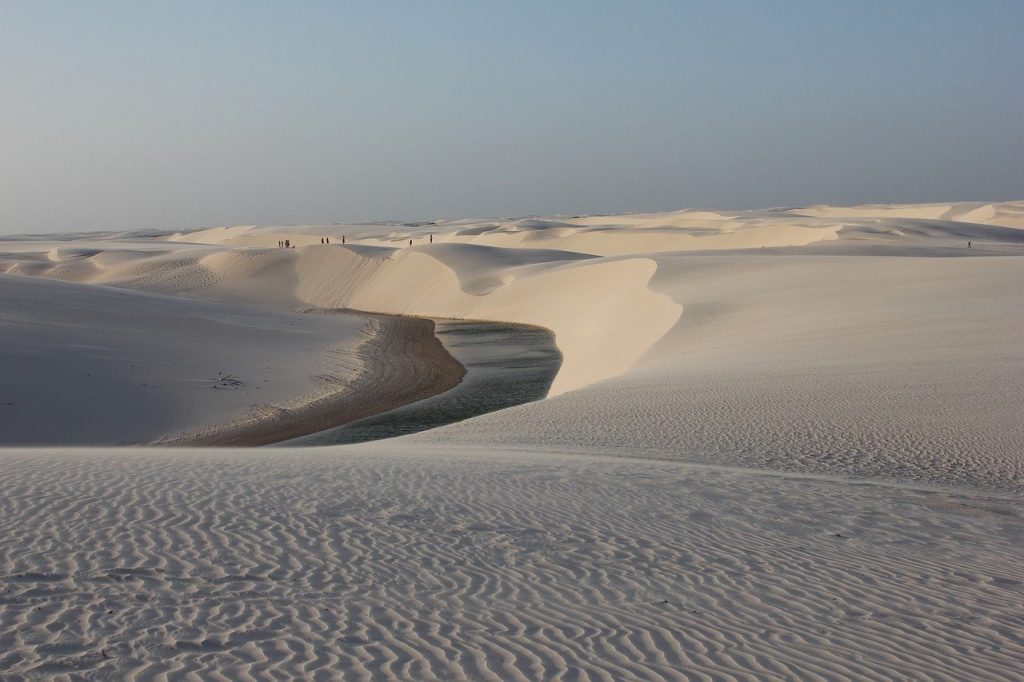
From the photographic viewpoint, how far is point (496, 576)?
6.09 m

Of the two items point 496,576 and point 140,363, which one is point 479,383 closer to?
point 140,363

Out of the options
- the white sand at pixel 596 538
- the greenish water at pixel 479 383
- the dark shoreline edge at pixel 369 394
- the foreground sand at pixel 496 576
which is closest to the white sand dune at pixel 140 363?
the dark shoreline edge at pixel 369 394

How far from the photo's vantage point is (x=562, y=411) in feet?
46.8

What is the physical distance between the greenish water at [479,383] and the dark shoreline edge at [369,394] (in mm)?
414

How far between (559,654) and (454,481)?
4.34 meters

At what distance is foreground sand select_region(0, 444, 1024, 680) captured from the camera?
471 centimetres

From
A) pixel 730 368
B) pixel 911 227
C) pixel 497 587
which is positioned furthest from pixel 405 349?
pixel 911 227

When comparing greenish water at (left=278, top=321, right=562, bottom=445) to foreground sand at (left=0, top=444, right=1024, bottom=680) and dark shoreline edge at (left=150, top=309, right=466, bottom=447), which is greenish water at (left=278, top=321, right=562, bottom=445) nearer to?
dark shoreline edge at (left=150, top=309, right=466, bottom=447)

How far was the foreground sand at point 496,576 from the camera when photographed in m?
4.71

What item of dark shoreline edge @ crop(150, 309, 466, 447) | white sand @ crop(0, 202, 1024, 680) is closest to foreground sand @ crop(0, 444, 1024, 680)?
white sand @ crop(0, 202, 1024, 680)

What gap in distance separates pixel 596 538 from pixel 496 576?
1210mm

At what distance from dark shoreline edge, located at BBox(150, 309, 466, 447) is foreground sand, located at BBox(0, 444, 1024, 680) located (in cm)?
711

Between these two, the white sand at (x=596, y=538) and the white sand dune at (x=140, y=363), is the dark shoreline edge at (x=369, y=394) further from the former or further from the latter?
the white sand at (x=596, y=538)

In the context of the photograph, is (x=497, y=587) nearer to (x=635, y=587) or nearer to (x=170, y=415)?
(x=635, y=587)
